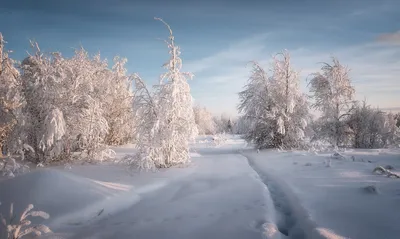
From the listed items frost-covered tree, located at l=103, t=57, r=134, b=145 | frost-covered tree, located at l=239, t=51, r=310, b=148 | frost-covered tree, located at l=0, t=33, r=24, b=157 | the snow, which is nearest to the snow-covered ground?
the snow

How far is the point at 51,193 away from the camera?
18.5 feet

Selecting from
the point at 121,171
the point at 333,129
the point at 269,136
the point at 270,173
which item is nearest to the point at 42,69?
the point at 121,171

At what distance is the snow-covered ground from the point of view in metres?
4.05

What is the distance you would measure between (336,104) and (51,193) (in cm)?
1805

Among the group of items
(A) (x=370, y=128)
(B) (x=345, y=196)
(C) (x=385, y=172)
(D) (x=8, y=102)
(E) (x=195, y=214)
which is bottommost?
(E) (x=195, y=214)

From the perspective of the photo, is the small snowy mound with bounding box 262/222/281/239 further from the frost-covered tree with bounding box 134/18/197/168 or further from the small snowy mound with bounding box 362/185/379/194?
the frost-covered tree with bounding box 134/18/197/168

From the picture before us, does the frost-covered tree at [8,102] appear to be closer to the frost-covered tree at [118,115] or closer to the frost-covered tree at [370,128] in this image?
the frost-covered tree at [118,115]

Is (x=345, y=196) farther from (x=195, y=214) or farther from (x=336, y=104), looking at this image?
(x=336, y=104)

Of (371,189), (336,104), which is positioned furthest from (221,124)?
(371,189)

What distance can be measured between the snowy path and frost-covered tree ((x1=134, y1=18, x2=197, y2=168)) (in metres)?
2.50

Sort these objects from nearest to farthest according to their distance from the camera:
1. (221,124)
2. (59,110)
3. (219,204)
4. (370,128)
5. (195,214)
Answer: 1. (195,214)
2. (219,204)
3. (59,110)
4. (370,128)
5. (221,124)

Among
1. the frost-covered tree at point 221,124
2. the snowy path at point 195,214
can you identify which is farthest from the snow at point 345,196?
the frost-covered tree at point 221,124

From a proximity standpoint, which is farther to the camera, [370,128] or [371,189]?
[370,128]

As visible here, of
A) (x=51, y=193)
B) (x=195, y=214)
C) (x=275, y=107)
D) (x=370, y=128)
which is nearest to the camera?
(x=195, y=214)
